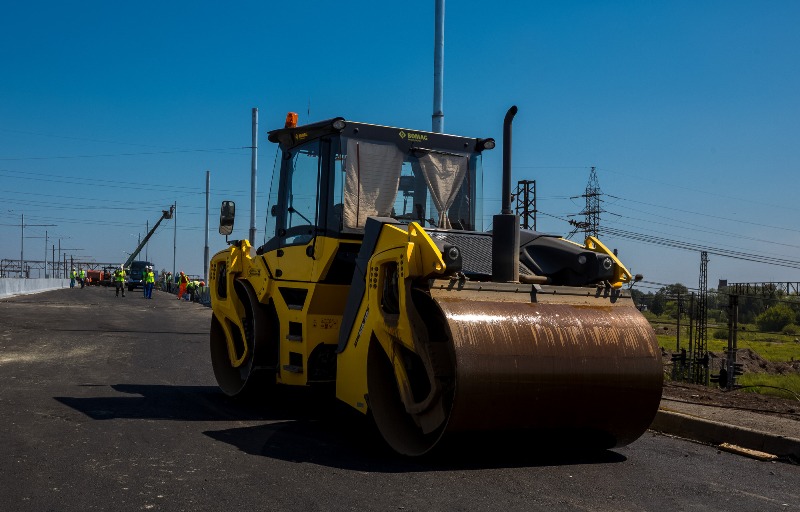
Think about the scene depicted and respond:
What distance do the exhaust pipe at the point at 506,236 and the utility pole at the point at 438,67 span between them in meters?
8.20

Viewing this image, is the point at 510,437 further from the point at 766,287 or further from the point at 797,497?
the point at 766,287

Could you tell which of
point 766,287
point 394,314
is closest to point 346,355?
point 394,314

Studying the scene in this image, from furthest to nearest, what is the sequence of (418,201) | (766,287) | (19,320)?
(766,287) < (19,320) < (418,201)

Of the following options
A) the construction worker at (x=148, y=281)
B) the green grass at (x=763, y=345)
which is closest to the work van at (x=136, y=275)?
the construction worker at (x=148, y=281)

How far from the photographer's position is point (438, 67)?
1519 centimetres

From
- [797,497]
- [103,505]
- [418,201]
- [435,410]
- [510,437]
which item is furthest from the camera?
[418,201]

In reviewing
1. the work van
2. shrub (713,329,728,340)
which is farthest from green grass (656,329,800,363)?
the work van

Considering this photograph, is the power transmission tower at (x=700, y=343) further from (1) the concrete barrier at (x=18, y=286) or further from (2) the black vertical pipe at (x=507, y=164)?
(1) the concrete barrier at (x=18, y=286)

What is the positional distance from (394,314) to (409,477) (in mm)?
1278

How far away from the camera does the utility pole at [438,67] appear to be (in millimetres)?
14859

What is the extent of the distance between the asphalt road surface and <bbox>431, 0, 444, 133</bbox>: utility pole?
6873 millimetres

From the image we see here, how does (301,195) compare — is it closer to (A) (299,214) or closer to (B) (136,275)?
(A) (299,214)

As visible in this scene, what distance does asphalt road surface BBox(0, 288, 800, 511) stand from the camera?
5.13 m

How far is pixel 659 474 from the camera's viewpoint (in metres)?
6.16
